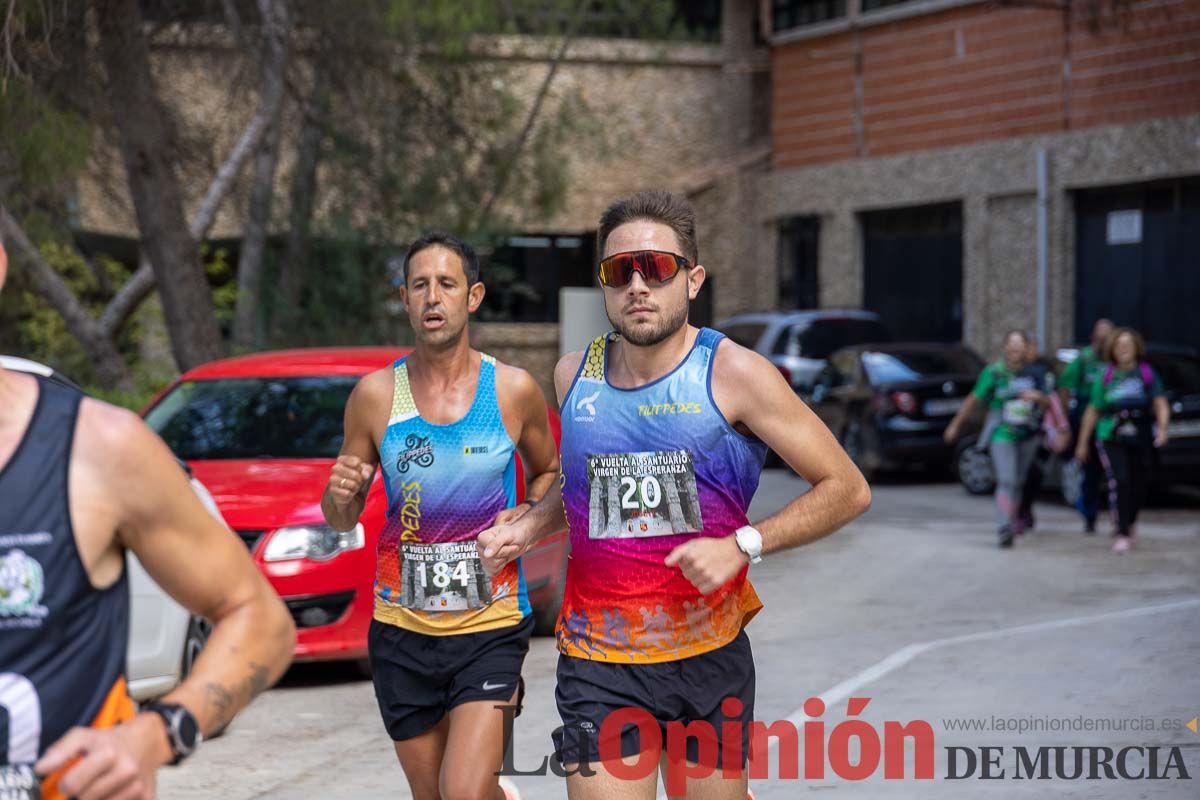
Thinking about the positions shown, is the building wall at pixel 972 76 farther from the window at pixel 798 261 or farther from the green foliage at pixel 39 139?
the green foliage at pixel 39 139

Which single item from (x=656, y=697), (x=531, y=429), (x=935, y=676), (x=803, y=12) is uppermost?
(x=803, y=12)

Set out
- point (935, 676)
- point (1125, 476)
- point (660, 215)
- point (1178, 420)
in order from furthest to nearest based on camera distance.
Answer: point (1178, 420) → point (1125, 476) → point (935, 676) → point (660, 215)

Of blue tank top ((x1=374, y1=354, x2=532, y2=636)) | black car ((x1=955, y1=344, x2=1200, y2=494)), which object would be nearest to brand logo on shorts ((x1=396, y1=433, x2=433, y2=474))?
blue tank top ((x1=374, y1=354, x2=532, y2=636))

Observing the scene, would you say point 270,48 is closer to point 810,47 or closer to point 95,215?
point 95,215

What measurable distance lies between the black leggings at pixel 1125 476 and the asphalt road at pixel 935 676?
1.07 feet

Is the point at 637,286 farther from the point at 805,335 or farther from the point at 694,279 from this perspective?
the point at 805,335

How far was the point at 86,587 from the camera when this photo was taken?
7.91ft

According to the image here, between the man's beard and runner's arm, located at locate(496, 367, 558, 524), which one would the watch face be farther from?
runner's arm, located at locate(496, 367, 558, 524)

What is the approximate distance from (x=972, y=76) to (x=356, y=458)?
81.2 ft

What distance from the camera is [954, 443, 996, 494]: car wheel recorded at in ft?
59.9

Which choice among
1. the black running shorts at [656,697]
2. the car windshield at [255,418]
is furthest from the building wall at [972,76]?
the black running shorts at [656,697]

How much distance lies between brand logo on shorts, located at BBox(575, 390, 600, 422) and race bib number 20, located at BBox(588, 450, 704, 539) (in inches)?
5.1

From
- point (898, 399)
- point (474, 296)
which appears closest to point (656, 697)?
point (474, 296)

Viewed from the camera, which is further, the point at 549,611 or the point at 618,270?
the point at 549,611
